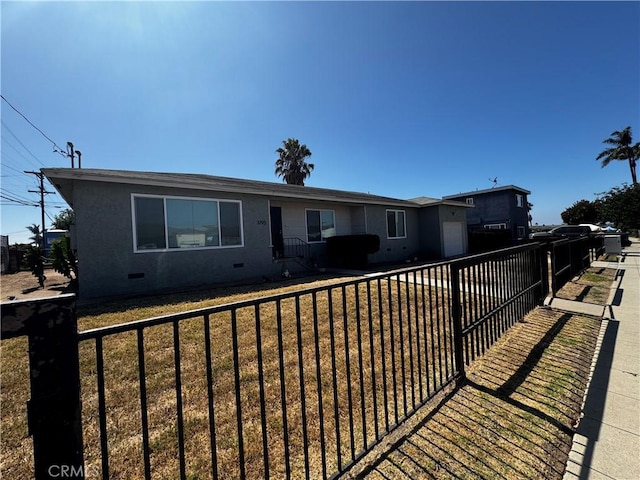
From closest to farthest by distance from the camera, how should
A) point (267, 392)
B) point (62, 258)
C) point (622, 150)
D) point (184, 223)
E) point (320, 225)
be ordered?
point (267, 392)
point (184, 223)
point (62, 258)
point (320, 225)
point (622, 150)

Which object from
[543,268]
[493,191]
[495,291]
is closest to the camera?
[495,291]

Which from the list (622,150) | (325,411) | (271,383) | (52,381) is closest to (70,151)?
(271,383)

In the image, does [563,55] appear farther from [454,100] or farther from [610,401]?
[610,401]

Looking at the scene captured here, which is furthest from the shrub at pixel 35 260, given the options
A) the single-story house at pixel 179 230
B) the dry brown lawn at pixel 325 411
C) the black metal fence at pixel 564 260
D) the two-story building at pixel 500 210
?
the two-story building at pixel 500 210

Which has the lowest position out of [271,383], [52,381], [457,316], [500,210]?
[271,383]

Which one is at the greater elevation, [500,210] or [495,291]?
[500,210]

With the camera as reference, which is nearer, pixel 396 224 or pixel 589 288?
pixel 589 288

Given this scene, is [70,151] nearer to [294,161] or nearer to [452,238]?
[294,161]

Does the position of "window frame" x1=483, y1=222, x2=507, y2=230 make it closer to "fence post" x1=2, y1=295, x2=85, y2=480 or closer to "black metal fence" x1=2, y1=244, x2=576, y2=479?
"black metal fence" x1=2, y1=244, x2=576, y2=479

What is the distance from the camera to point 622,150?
33375 mm

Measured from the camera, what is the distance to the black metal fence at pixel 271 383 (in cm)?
156

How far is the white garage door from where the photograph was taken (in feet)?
57.7

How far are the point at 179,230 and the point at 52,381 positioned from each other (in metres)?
8.96

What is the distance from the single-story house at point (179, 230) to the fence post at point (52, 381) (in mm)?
8537
